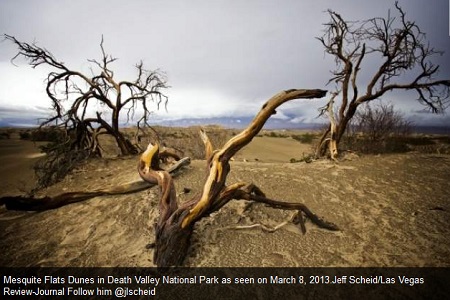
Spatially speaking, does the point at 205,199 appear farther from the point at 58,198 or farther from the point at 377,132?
the point at 377,132

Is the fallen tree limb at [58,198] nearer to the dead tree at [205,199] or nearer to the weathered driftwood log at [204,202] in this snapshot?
the dead tree at [205,199]

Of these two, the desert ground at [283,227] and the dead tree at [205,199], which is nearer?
the dead tree at [205,199]

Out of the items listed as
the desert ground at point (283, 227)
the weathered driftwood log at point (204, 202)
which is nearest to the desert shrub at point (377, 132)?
the desert ground at point (283, 227)

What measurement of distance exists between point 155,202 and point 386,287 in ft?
11.3
